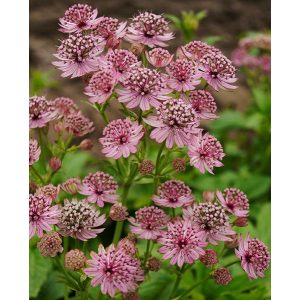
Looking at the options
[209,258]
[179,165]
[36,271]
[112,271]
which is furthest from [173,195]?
[36,271]

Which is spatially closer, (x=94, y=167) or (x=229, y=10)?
(x=94, y=167)

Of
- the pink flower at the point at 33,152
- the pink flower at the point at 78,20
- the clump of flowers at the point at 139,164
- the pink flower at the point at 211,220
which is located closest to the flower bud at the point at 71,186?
the clump of flowers at the point at 139,164

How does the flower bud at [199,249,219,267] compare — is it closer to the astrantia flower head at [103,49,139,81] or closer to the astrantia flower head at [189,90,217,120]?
the astrantia flower head at [189,90,217,120]

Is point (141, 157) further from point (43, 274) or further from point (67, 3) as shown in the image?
point (67, 3)

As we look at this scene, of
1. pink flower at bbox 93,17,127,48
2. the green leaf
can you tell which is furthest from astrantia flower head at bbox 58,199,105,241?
the green leaf

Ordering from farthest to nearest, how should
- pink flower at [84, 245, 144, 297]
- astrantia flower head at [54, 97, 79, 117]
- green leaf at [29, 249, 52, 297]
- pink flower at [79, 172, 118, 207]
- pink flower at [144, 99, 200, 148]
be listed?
1. green leaf at [29, 249, 52, 297]
2. astrantia flower head at [54, 97, 79, 117]
3. pink flower at [79, 172, 118, 207]
4. pink flower at [144, 99, 200, 148]
5. pink flower at [84, 245, 144, 297]

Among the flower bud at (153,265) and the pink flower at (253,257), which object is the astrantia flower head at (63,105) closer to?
the flower bud at (153,265)
